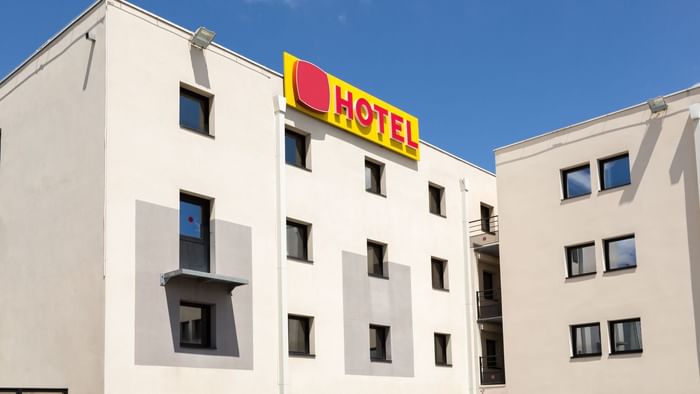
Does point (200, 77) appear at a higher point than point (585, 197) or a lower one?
higher

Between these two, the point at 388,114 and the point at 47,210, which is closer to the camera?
the point at 47,210

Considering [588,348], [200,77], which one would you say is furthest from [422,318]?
[200,77]

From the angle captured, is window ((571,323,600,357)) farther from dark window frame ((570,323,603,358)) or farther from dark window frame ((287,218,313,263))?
dark window frame ((287,218,313,263))

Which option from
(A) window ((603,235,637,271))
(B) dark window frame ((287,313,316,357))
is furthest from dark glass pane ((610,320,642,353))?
(B) dark window frame ((287,313,316,357))

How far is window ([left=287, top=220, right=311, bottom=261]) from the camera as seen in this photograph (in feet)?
78.9

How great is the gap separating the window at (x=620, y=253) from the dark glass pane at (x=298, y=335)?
30.7ft

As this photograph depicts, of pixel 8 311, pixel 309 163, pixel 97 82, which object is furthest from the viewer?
pixel 309 163

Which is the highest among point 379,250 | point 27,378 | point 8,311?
point 379,250

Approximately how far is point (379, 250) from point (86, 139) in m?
10.4

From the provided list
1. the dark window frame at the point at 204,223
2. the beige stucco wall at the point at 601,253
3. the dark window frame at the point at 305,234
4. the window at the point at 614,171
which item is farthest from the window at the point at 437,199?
the dark window frame at the point at 204,223

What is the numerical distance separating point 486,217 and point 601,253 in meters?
7.20

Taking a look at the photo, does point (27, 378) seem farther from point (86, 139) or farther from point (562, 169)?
point (562, 169)

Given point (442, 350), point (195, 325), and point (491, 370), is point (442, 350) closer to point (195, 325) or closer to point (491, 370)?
point (491, 370)

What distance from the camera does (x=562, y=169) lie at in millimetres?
28047
